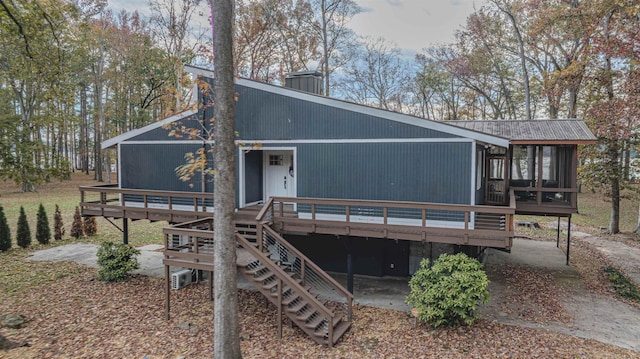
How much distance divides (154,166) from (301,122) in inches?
210

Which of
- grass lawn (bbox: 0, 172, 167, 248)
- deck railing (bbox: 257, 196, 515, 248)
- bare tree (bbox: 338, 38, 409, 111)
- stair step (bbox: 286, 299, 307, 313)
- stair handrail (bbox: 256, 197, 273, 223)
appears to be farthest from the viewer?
bare tree (bbox: 338, 38, 409, 111)

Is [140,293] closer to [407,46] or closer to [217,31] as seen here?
[217,31]

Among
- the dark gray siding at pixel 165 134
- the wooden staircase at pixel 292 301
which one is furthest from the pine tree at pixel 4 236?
the wooden staircase at pixel 292 301

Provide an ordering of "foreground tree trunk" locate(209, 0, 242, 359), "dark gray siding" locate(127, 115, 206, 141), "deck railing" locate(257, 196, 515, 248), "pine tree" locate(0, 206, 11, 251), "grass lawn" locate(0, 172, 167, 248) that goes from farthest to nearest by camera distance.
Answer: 1. "grass lawn" locate(0, 172, 167, 248)
2. "pine tree" locate(0, 206, 11, 251)
3. "dark gray siding" locate(127, 115, 206, 141)
4. "deck railing" locate(257, 196, 515, 248)
5. "foreground tree trunk" locate(209, 0, 242, 359)

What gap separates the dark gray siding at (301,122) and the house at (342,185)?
3 cm

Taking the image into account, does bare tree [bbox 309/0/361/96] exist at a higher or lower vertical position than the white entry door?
higher

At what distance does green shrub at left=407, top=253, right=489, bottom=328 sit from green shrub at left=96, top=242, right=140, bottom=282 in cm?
818

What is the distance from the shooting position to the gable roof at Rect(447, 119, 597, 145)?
9.34 m

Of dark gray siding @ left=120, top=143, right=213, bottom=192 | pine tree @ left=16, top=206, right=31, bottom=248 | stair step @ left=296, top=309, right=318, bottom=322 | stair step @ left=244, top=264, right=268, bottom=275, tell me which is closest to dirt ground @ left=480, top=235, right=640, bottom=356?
stair step @ left=296, top=309, right=318, bottom=322

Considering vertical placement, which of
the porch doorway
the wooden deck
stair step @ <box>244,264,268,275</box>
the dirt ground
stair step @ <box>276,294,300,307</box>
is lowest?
the dirt ground

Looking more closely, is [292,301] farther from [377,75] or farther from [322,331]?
[377,75]

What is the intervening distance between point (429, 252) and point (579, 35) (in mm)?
15912

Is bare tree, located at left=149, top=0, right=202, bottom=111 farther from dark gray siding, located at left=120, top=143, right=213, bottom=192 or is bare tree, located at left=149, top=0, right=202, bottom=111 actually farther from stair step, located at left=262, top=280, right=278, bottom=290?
stair step, located at left=262, top=280, right=278, bottom=290

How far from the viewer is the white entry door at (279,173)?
435 inches
